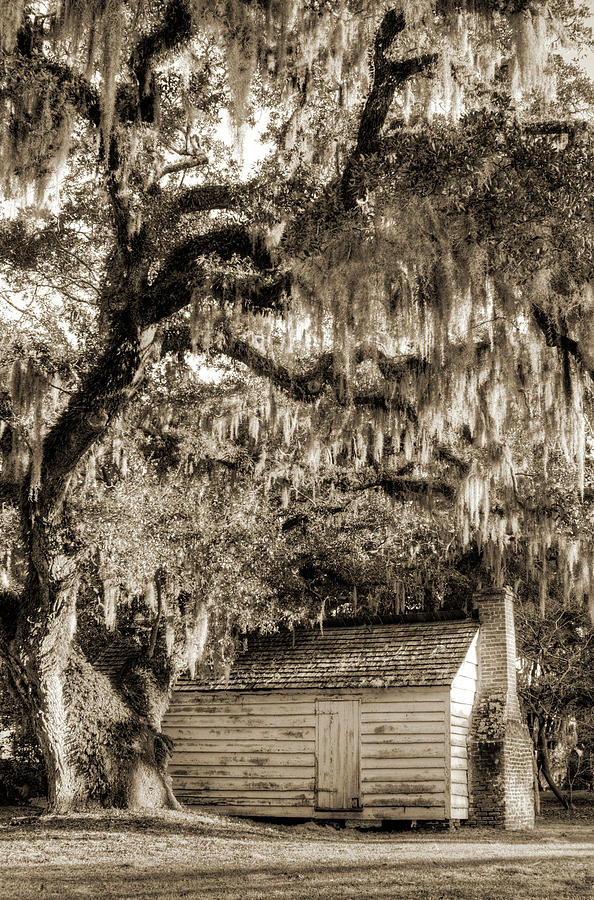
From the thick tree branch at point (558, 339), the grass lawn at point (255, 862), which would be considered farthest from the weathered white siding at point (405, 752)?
the thick tree branch at point (558, 339)

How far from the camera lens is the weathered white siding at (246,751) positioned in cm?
1619

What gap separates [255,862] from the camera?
29.6 ft

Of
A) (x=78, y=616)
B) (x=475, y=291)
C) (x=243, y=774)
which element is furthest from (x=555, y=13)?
(x=243, y=774)

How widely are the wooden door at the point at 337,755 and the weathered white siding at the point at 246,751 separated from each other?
159 mm

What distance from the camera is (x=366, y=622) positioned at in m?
17.8

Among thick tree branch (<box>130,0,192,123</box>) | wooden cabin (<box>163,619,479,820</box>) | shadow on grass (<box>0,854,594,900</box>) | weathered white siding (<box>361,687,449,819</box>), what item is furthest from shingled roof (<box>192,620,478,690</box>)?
thick tree branch (<box>130,0,192,123</box>)

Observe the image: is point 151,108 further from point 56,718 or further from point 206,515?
point 56,718

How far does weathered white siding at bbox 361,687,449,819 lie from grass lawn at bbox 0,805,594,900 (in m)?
1.84

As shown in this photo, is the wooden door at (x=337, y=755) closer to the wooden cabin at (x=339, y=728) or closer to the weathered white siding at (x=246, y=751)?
the wooden cabin at (x=339, y=728)

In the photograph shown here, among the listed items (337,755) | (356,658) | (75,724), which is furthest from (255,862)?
(356,658)

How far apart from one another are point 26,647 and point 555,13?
933cm

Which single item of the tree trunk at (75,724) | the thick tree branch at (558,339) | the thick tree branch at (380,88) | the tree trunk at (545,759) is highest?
the thick tree branch at (380,88)

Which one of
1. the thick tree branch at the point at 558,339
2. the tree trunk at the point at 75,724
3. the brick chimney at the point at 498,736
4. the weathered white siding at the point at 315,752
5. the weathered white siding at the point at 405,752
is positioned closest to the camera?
the thick tree branch at the point at 558,339

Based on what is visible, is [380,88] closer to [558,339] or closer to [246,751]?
[558,339]
